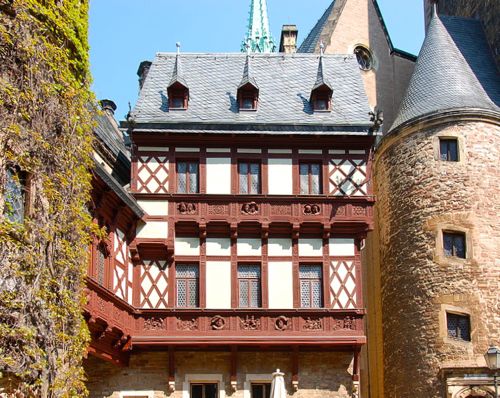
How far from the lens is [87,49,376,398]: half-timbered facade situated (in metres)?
21.9

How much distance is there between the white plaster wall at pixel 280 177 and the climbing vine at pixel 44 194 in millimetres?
7814

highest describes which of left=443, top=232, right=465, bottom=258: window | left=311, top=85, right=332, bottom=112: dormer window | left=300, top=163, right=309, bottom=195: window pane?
left=311, top=85, right=332, bottom=112: dormer window

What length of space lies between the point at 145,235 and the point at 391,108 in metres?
12.8

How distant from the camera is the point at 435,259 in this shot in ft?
79.2

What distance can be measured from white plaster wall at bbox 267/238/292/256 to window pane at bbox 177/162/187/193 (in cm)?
247

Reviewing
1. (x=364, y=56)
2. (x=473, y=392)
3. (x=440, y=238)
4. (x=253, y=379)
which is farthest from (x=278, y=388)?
(x=364, y=56)

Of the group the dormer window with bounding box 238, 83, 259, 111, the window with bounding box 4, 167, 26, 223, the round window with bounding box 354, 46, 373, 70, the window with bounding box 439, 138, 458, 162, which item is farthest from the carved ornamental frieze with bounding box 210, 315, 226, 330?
the round window with bounding box 354, 46, 373, 70

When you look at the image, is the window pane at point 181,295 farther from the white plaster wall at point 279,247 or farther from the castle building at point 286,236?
the white plaster wall at point 279,247

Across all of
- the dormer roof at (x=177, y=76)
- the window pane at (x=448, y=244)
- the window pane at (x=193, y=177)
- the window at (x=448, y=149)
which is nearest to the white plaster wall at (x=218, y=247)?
the window pane at (x=193, y=177)

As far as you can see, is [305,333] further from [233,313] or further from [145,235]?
[145,235]

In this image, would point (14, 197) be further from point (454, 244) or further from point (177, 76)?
point (454, 244)

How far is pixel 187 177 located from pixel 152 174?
0.86 metres

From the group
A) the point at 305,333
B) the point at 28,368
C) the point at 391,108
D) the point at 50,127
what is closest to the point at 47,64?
the point at 50,127

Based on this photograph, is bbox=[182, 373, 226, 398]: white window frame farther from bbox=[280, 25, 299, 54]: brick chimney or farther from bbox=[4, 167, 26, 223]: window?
bbox=[280, 25, 299, 54]: brick chimney
